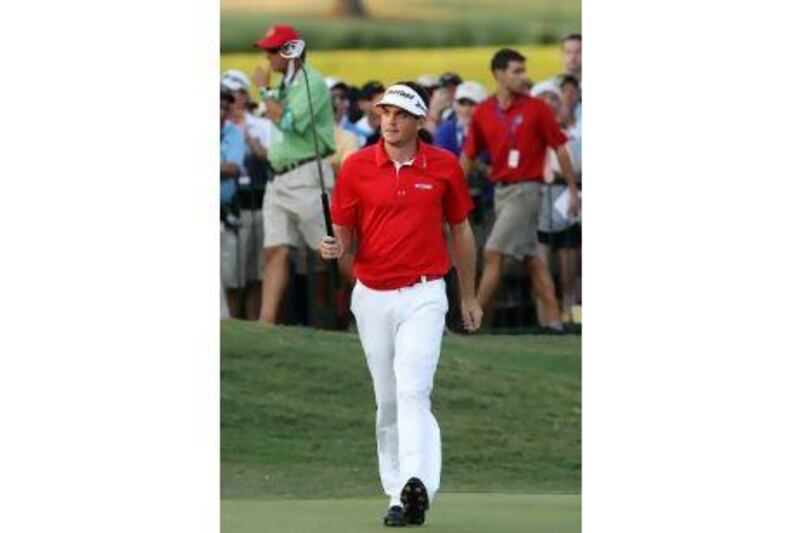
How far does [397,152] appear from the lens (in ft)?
40.7

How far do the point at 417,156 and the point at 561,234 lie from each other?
247 cm

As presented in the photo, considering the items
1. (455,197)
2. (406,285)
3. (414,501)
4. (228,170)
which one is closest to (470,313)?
(406,285)

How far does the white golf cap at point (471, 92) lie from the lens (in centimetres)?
1455

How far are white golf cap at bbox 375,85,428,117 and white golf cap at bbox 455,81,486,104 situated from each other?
2.11 meters

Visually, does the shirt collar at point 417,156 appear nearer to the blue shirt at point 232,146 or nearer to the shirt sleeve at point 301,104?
the shirt sleeve at point 301,104

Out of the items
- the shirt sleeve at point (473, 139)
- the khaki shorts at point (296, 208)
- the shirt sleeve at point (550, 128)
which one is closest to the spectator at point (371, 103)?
the khaki shorts at point (296, 208)

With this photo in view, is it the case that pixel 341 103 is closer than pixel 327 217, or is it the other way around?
Answer: pixel 327 217

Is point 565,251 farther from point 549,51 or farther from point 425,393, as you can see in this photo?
point 425,393

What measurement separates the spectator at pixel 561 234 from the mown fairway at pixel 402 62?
359 millimetres

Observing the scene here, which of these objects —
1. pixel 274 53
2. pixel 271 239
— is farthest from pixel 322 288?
pixel 274 53

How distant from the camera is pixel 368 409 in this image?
48.1 ft

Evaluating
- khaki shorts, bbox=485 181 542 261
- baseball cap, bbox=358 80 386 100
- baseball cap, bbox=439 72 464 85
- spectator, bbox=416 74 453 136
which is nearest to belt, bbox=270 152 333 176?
baseball cap, bbox=358 80 386 100

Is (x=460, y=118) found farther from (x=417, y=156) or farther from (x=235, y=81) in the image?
(x=417, y=156)

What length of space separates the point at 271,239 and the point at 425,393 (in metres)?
2.68
